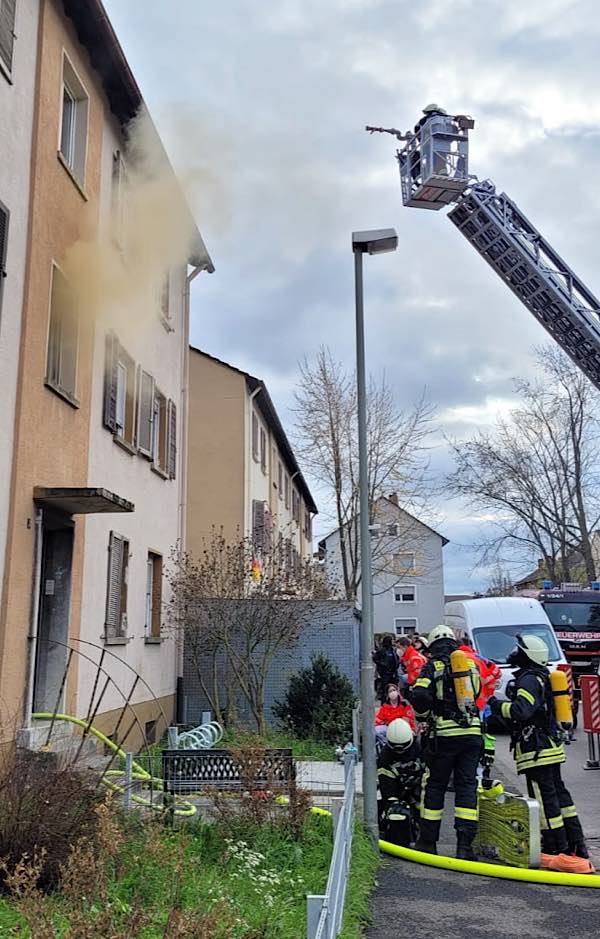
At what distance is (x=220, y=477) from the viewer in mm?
20203

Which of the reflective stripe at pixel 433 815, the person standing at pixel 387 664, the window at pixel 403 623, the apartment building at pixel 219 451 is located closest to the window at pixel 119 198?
the reflective stripe at pixel 433 815

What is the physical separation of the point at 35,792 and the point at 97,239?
264 inches

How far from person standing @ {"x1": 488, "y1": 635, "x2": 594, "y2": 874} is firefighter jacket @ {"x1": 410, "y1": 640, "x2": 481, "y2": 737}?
32 centimetres

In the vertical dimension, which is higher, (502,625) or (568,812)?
(502,625)

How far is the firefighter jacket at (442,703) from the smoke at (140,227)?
5.66 meters

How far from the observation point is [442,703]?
24.1 ft

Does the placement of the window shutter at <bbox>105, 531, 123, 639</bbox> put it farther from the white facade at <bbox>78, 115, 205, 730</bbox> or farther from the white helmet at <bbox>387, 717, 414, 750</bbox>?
the white helmet at <bbox>387, 717, 414, 750</bbox>

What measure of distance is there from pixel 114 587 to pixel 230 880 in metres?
5.75

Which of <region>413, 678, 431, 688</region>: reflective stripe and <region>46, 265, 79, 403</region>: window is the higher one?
<region>46, 265, 79, 403</region>: window

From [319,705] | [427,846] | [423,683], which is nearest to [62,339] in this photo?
[423,683]

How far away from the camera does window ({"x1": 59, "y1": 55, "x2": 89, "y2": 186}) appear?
Result: 9.64m

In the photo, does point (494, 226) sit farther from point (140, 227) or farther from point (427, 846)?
point (427, 846)

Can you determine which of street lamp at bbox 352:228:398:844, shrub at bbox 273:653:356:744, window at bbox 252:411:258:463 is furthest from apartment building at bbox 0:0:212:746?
window at bbox 252:411:258:463

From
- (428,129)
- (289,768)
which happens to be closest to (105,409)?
(289,768)
